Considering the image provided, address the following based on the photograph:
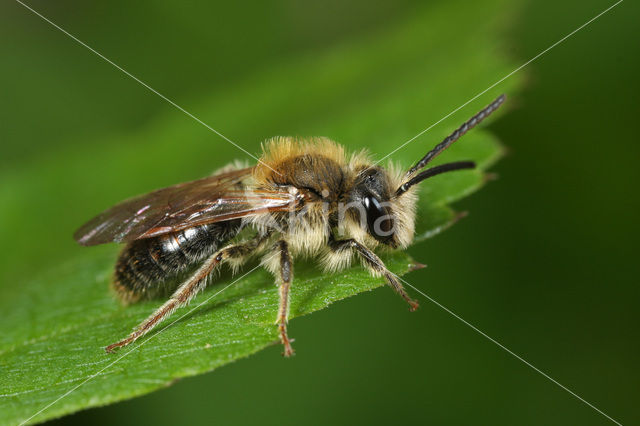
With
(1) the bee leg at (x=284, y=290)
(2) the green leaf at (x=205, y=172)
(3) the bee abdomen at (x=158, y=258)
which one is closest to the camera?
(2) the green leaf at (x=205, y=172)

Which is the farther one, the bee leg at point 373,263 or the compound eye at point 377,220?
the compound eye at point 377,220

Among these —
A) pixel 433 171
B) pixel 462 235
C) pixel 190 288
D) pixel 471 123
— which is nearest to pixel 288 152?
pixel 433 171

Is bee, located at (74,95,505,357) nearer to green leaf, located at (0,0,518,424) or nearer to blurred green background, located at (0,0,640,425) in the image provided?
green leaf, located at (0,0,518,424)

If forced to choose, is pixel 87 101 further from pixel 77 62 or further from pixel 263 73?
pixel 263 73

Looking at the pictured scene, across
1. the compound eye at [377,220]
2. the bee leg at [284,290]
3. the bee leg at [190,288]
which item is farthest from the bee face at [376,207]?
the bee leg at [190,288]

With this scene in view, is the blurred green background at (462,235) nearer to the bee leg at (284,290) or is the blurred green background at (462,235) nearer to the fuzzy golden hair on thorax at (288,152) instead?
the fuzzy golden hair on thorax at (288,152)

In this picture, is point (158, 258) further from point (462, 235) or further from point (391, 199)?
point (462, 235)
